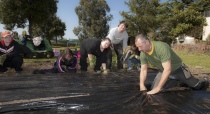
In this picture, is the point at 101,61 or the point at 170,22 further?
the point at 170,22

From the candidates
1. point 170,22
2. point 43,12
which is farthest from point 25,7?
point 170,22

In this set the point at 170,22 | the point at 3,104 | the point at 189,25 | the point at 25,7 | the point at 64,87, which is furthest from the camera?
the point at 170,22

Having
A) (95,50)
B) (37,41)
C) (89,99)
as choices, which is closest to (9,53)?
(95,50)

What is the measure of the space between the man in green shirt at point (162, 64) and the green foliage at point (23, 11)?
46.2 ft

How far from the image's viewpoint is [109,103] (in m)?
2.44

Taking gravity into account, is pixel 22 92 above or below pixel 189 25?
below

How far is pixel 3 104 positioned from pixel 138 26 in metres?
26.3

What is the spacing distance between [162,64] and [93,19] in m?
34.9

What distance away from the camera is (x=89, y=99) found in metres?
2.55

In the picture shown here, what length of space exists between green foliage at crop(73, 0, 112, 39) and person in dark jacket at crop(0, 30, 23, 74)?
32.2 m

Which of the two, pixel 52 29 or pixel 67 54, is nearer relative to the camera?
pixel 67 54

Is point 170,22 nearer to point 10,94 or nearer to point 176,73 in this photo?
point 176,73

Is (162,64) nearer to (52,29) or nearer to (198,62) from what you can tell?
(198,62)

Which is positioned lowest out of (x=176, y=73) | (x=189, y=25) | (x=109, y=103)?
(x=109, y=103)
